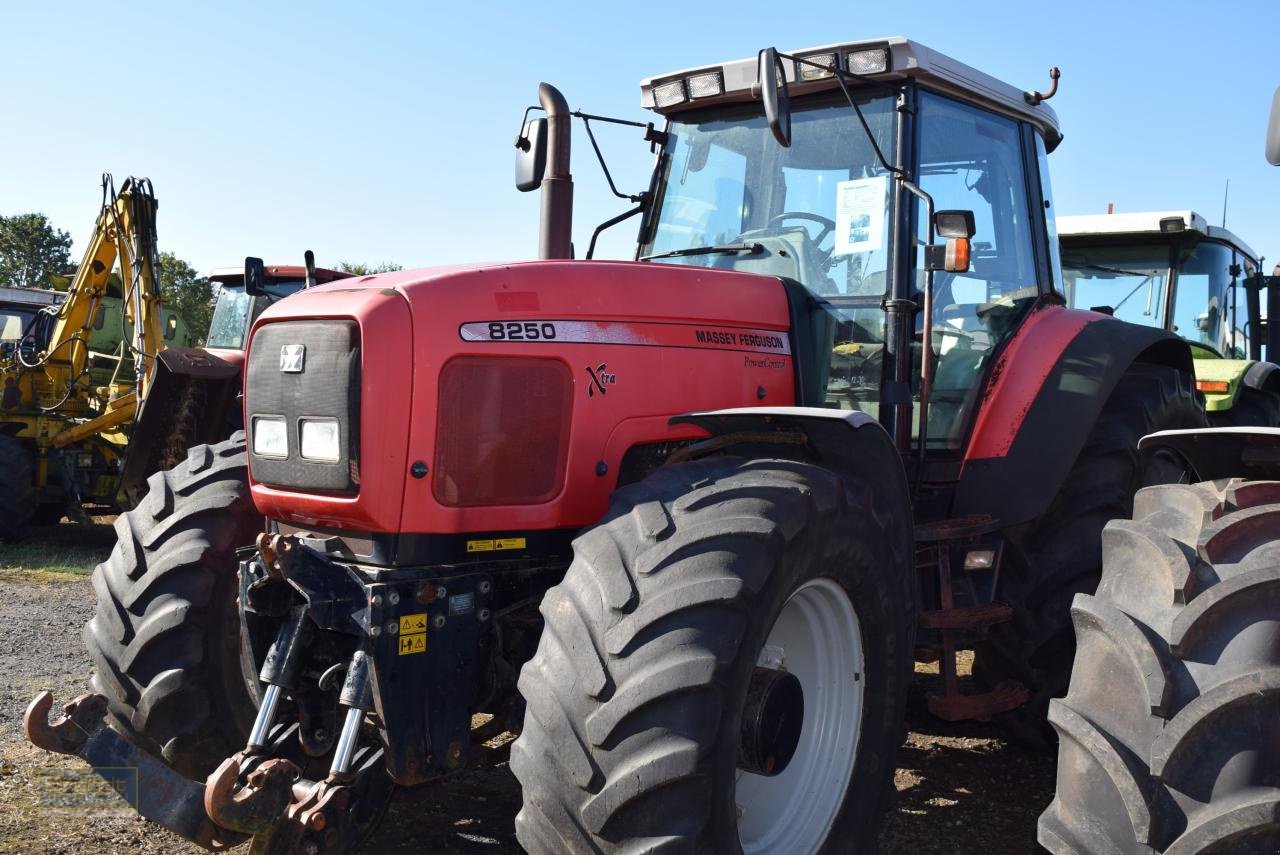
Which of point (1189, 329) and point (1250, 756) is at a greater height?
point (1189, 329)

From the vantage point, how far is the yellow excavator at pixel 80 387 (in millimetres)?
10477

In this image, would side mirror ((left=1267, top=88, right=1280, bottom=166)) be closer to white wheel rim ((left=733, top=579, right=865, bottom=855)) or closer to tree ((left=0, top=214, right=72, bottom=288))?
white wheel rim ((left=733, top=579, right=865, bottom=855))

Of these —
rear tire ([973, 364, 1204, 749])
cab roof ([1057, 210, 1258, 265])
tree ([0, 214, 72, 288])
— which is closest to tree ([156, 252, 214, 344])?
tree ([0, 214, 72, 288])

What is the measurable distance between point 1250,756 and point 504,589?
6.24 ft

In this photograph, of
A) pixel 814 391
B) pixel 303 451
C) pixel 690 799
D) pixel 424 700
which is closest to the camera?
pixel 690 799

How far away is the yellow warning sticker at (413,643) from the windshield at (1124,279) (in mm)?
6248

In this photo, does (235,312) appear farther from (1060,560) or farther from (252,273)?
(1060,560)

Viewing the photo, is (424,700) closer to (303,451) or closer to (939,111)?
(303,451)

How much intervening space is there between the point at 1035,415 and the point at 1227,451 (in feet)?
2.41

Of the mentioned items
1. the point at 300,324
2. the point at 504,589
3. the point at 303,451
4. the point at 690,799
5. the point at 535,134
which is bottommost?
the point at 690,799

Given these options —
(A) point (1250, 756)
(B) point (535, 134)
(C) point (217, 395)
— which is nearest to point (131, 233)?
(C) point (217, 395)

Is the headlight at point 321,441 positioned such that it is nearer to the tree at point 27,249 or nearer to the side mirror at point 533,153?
the side mirror at point 533,153

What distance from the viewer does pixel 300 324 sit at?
3.35 m

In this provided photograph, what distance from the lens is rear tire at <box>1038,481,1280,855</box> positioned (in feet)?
8.23
